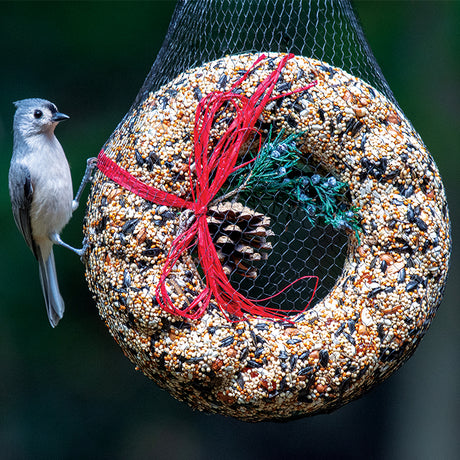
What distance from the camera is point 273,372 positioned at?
1946 millimetres

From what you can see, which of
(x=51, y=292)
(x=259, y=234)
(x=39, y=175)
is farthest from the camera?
(x=51, y=292)

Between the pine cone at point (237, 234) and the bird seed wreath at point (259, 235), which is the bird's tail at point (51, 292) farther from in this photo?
the pine cone at point (237, 234)

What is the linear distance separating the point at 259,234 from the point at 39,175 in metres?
0.91

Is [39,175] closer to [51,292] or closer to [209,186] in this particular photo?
[51,292]

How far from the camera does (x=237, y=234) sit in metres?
2.05

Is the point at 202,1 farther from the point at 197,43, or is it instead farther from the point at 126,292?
the point at 126,292

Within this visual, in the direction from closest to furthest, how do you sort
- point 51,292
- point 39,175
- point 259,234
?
point 259,234
point 39,175
point 51,292

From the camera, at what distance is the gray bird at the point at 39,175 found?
2.45 m

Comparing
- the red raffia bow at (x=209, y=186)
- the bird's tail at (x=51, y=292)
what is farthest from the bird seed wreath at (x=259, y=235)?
the bird's tail at (x=51, y=292)

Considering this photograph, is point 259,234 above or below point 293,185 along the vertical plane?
below

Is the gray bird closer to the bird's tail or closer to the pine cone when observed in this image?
the bird's tail

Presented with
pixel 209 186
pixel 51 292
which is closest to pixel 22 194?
pixel 51 292

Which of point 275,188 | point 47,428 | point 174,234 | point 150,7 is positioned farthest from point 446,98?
point 47,428

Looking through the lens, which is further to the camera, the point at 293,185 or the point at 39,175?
the point at 39,175
